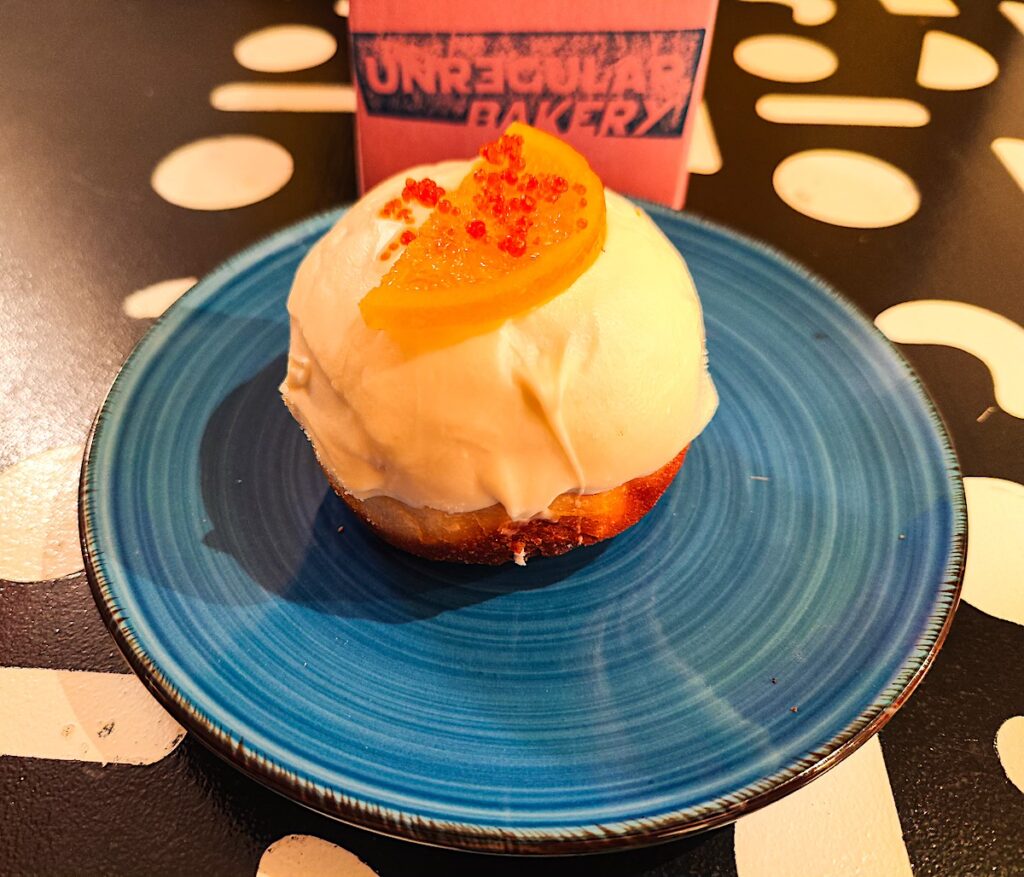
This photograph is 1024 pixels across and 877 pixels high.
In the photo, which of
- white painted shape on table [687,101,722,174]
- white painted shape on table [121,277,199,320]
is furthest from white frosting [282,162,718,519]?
white painted shape on table [687,101,722,174]

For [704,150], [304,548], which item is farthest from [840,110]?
[304,548]

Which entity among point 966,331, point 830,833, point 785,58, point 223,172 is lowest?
point 830,833

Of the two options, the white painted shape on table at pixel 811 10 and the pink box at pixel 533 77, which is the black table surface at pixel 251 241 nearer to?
the white painted shape on table at pixel 811 10

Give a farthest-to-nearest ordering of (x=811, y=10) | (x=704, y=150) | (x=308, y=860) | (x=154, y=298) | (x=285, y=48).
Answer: (x=811, y=10) → (x=285, y=48) → (x=704, y=150) → (x=154, y=298) → (x=308, y=860)

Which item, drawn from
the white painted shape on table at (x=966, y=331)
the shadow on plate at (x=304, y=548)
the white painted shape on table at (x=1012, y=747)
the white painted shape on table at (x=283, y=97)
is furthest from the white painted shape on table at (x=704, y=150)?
the white painted shape on table at (x=1012, y=747)

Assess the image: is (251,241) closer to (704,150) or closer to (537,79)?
(537,79)

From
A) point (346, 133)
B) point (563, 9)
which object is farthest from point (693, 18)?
point (346, 133)

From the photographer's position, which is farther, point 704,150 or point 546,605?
point 704,150
